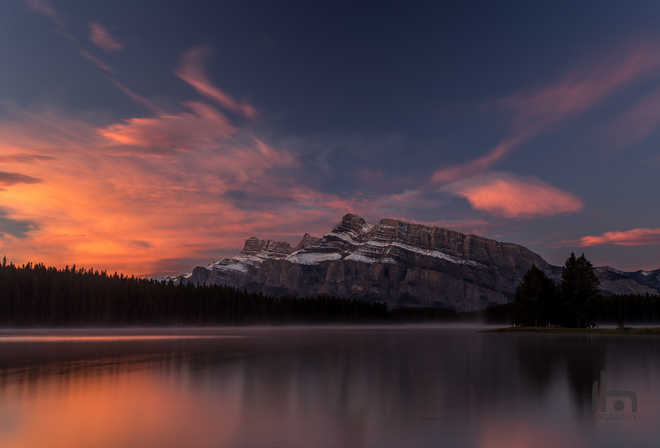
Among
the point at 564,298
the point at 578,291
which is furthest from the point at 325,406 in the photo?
the point at 564,298

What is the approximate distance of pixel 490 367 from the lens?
144 ft

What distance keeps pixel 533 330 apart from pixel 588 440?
119 m

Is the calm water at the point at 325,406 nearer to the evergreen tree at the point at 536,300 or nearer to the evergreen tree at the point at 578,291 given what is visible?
the evergreen tree at the point at 578,291

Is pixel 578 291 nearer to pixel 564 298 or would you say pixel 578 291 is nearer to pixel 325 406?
pixel 564 298

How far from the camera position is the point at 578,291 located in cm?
12988

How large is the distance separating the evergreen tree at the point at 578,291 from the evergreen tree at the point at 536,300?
12.1 ft

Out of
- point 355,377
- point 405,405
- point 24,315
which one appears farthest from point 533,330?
point 24,315

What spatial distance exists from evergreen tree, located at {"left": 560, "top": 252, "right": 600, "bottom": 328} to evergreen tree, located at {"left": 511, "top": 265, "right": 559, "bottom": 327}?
3700mm

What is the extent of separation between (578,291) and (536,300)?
10.4 metres

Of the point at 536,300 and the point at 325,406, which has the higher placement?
the point at 536,300

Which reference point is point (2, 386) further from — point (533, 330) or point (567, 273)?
point (567, 273)

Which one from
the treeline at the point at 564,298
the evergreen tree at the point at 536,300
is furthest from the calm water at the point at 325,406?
the evergreen tree at the point at 536,300

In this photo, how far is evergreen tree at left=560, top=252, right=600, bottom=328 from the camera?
427 feet

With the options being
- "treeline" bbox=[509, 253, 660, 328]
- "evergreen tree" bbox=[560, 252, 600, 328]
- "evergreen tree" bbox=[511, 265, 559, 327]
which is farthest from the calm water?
"evergreen tree" bbox=[511, 265, 559, 327]
